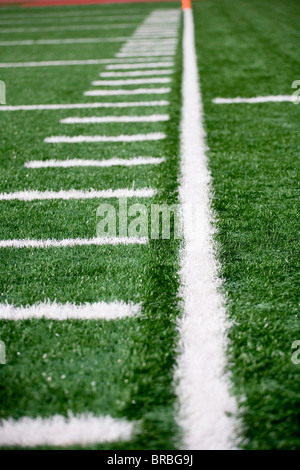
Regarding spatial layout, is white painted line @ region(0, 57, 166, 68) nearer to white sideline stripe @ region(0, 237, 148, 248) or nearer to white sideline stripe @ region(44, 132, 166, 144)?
white sideline stripe @ region(44, 132, 166, 144)

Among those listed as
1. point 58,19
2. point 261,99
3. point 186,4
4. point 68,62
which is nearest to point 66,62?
point 68,62

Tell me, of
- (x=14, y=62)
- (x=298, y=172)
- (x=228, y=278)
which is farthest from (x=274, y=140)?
(x=14, y=62)

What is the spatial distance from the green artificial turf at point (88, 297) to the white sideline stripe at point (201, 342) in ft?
0.14

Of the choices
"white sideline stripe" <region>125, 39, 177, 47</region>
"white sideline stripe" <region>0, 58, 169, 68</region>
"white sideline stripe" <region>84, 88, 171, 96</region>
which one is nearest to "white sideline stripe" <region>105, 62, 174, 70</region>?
"white sideline stripe" <region>0, 58, 169, 68</region>

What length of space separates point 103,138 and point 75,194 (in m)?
0.94

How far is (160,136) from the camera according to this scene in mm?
3234

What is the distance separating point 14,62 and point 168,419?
5.83m

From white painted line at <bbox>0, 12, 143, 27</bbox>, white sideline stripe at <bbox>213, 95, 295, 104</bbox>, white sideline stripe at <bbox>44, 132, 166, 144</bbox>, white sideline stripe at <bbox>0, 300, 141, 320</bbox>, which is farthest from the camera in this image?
white painted line at <bbox>0, 12, 143, 27</bbox>

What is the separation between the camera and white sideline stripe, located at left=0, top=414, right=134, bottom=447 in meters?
1.13

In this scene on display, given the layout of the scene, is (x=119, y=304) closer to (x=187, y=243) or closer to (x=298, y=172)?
(x=187, y=243)

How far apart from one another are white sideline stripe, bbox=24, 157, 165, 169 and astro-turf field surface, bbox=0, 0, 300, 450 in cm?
2

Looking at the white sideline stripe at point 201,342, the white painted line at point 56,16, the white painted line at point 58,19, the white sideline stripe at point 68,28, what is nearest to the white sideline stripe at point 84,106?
the white sideline stripe at point 201,342

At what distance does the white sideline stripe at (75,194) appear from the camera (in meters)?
2.38

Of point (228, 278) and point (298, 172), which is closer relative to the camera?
point (228, 278)
